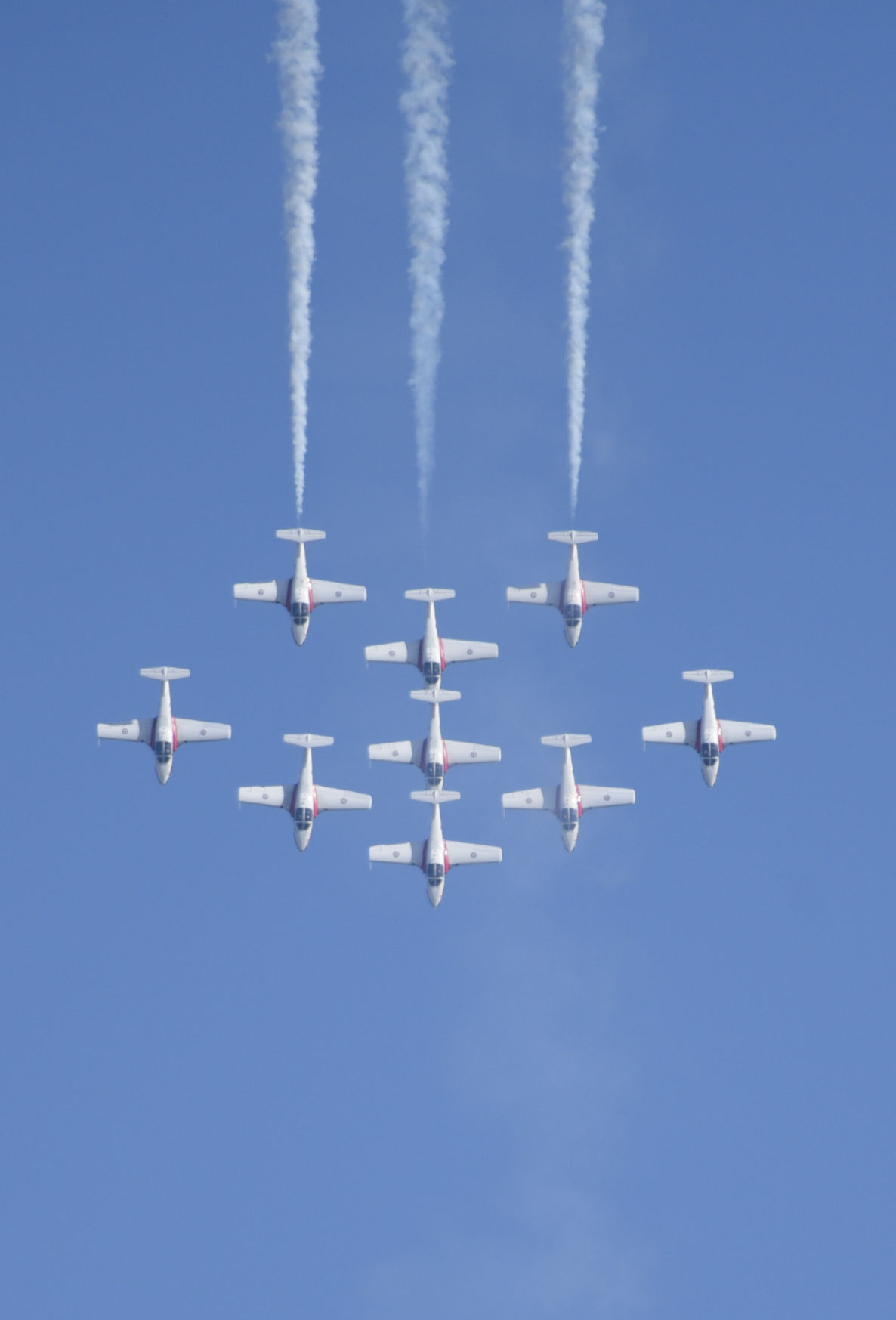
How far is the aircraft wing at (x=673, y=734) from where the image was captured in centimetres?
8350

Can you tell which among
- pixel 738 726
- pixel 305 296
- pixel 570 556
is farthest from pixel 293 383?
pixel 738 726

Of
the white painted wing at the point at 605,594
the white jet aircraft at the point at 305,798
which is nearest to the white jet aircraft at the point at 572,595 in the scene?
the white painted wing at the point at 605,594

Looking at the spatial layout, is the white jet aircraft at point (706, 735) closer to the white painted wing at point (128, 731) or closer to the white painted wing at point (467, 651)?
the white painted wing at point (467, 651)

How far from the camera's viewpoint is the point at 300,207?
234 ft

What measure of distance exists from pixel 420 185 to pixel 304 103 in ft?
11.8

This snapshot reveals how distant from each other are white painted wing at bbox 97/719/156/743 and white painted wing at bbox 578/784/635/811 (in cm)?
1259

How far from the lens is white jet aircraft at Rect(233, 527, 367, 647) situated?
8019 cm

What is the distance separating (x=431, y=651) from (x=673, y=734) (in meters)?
7.39

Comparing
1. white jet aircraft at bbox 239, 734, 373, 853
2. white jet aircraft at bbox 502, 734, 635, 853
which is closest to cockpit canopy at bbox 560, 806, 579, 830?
white jet aircraft at bbox 502, 734, 635, 853

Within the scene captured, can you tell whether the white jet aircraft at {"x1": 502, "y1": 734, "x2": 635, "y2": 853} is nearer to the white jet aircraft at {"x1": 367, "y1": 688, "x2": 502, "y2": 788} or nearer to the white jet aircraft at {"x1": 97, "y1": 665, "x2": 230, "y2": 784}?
the white jet aircraft at {"x1": 367, "y1": 688, "x2": 502, "y2": 788}

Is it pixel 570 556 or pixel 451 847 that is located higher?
pixel 570 556

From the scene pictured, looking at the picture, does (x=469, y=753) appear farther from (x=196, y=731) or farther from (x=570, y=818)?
(x=196, y=731)

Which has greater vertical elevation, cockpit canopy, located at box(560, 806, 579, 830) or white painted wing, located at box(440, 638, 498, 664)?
white painted wing, located at box(440, 638, 498, 664)

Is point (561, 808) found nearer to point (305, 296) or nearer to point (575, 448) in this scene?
point (575, 448)
